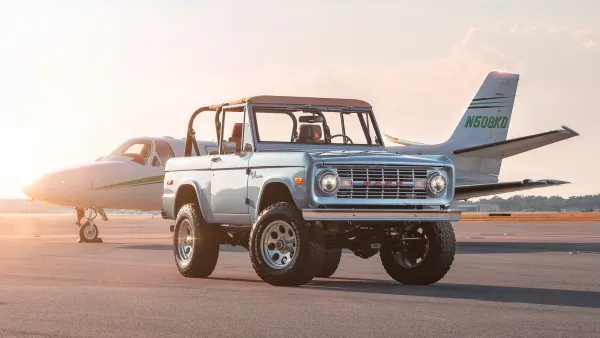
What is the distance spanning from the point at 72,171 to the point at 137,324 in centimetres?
2031

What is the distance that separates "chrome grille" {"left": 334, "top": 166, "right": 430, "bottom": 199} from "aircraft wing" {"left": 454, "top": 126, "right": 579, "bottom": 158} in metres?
17.5

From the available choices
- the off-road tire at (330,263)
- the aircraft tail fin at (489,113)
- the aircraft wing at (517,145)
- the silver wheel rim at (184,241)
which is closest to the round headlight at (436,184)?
the off-road tire at (330,263)

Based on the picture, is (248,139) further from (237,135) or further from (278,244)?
(278,244)

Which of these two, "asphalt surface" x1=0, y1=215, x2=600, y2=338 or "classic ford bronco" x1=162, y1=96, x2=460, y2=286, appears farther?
"classic ford bronco" x1=162, y1=96, x2=460, y2=286

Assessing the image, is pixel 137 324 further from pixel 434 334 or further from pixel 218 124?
pixel 218 124

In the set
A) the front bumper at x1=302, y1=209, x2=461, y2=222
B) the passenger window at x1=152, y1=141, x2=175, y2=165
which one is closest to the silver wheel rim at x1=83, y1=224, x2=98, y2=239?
the passenger window at x1=152, y1=141, x2=175, y2=165

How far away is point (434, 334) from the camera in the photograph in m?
8.81

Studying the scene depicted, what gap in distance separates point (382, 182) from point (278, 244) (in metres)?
1.63

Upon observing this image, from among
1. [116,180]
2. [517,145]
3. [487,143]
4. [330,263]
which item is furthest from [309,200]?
[487,143]

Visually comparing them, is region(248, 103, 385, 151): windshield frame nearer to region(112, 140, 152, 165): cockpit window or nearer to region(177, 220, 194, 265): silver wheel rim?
region(177, 220, 194, 265): silver wheel rim

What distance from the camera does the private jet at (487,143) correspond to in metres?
31.1

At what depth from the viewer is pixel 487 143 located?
124 ft

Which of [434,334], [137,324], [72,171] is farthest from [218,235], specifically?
[72,171]

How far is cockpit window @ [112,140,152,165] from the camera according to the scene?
29266mm
